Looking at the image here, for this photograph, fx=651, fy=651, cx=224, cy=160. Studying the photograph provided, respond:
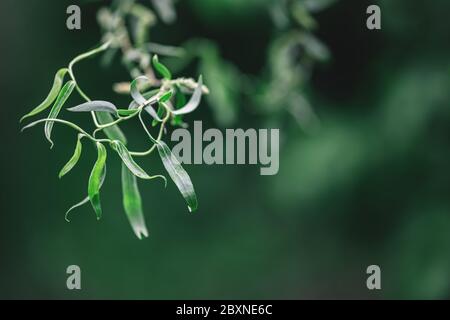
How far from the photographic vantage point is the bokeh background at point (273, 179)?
4.70ft

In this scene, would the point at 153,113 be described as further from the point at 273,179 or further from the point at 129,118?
the point at 273,179

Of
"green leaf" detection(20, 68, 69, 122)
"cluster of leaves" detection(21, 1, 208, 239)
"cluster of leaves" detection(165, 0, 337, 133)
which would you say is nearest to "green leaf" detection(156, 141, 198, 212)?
"cluster of leaves" detection(21, 1, 208, 239)

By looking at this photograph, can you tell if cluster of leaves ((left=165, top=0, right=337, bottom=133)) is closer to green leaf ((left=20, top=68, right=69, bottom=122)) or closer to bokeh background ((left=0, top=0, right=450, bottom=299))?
bokeh background ((left=0, top=0, right=450, bottom=299))

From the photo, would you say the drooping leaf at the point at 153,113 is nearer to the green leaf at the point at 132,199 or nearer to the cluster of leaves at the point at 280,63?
the green leaf at the point at 132,199

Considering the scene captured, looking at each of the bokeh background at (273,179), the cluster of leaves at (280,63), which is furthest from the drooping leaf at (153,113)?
the bokeh background at (273,179)

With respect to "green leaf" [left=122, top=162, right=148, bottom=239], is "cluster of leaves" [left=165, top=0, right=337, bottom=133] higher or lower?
higher

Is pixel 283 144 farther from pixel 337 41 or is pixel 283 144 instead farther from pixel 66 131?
pixel 66 131

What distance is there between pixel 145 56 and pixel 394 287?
1.00m

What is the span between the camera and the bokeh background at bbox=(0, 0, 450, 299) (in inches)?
56.4

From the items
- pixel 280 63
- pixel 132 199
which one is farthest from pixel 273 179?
pixel 132 199

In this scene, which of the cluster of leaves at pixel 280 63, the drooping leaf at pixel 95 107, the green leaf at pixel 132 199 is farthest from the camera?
the cluster of leaves at pixel 280 63

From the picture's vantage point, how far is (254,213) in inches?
70.8

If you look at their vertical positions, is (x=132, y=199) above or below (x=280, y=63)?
below

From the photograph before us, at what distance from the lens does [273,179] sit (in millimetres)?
1688
